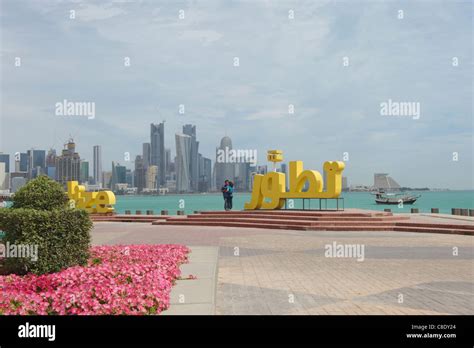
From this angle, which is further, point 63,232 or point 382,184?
point 382,184

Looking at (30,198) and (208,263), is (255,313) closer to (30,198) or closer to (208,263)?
(208,263)

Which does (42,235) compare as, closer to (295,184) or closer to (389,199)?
(295,184)

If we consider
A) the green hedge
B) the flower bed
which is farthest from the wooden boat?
the flower bed

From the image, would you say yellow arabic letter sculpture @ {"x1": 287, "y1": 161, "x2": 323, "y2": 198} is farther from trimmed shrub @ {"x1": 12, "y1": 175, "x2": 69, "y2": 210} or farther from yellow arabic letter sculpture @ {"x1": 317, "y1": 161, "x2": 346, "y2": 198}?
trimmed shrub @ {"x1": 12, "y1": 175, "x2": 69, "y2": 210}

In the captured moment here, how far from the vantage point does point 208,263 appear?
38.5 ft

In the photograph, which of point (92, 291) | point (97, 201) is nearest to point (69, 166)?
point (97, 201)

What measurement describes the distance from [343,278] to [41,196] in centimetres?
649

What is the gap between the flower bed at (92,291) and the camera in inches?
274

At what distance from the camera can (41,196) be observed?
400 inches

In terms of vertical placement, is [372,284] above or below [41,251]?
below

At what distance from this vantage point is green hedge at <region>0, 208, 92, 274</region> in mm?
9430
